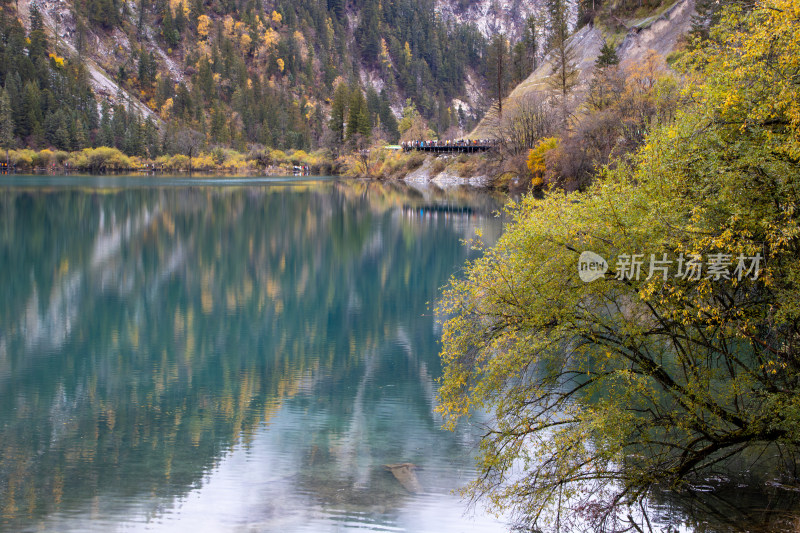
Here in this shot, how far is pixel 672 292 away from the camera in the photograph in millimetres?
10445

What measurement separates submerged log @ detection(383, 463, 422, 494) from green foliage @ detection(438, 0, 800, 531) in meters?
1.17

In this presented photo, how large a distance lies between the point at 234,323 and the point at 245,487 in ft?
44.0

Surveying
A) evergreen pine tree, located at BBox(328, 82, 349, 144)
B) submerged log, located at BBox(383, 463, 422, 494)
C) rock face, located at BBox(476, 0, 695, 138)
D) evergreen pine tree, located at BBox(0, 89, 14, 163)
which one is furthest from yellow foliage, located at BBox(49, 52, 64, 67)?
submerged log, located at BBox(383, 463, 422, 494)

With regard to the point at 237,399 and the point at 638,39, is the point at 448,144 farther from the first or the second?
the point at 237,399

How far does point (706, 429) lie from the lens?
11359 mm

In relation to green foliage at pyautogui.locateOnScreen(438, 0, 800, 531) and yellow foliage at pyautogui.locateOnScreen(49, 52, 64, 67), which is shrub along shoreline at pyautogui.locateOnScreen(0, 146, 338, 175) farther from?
green foliage at pyautogui.locateOnScreen(438, 0, 800, 531)

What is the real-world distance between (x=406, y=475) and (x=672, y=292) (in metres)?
6.22

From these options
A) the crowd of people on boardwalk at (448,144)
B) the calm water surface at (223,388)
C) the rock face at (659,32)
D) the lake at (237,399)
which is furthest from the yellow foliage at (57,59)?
the lake at (237,399)

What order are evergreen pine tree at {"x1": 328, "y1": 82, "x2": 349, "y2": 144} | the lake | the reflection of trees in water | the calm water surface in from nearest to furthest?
the reflection of trees in water
the lake
the calm water surface
evergreen pine tree at {"x1": 328, "y1": 82, "x2": 349, "y2": 144}

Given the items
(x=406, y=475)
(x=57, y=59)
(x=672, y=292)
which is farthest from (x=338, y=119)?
(x=672, y=292)

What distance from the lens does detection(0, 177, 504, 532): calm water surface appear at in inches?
484

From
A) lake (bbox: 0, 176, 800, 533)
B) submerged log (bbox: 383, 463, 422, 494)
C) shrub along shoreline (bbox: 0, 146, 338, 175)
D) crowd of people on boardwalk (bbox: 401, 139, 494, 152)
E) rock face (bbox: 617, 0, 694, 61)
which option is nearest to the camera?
lake (bbox: 0, 176, 800, 533)

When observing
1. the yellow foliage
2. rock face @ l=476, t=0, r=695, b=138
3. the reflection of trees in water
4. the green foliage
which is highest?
the yellow foliage

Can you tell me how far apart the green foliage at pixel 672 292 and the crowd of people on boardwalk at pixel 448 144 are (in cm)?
8418
